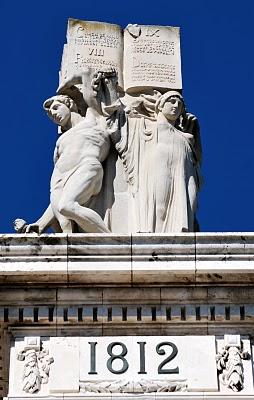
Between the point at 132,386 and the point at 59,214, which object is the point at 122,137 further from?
the point at 132,386

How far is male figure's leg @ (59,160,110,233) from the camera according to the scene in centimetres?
1872

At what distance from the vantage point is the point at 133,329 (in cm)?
1750

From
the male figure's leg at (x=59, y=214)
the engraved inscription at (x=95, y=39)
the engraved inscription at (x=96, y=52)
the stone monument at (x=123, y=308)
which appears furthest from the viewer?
the engraved inscription at (x=95, y=39)

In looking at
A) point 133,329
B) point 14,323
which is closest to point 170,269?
point 133,329

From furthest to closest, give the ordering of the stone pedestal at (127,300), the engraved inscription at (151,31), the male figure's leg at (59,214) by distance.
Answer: the engraved inscription at (151,31)
the male figure's leg at (59,214)
the stone pedestal at (127,300)

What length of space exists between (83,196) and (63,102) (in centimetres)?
189

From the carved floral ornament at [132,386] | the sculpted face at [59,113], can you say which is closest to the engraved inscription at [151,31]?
the sculpted face at [59,113]

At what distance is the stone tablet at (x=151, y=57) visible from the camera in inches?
822

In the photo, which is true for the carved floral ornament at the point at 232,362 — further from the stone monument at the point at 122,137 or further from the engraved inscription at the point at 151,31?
the engraved inscription at the point at 151,31

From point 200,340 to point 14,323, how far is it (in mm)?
2202

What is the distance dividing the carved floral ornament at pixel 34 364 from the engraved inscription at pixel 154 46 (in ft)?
18.4

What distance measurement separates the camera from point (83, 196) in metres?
19.0

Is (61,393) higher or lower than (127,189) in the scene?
lower

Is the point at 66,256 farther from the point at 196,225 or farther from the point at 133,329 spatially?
the point at 196,225
